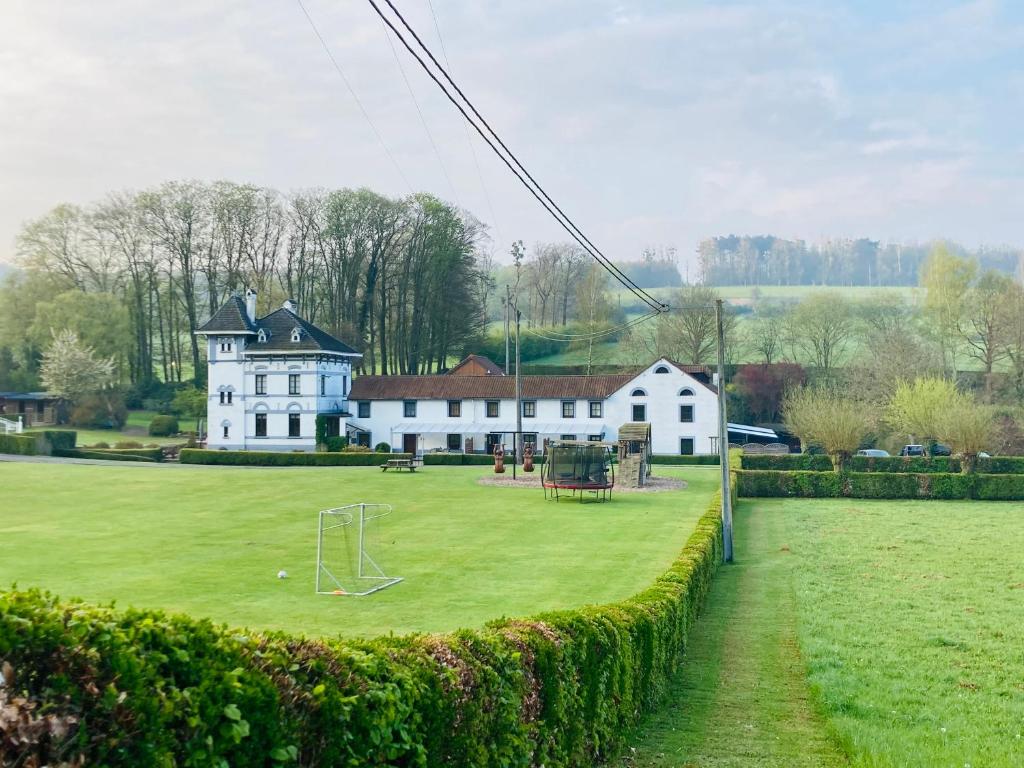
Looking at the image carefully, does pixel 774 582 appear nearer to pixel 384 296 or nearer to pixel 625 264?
pixel 384 296

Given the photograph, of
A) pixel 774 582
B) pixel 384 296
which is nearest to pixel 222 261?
pixel 384 296

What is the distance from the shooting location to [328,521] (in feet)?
90.9

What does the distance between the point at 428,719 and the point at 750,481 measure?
3918 centimetres

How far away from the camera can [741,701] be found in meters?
12.4

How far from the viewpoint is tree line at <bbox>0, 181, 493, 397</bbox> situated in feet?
244

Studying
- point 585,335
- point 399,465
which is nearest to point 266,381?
point 399,465

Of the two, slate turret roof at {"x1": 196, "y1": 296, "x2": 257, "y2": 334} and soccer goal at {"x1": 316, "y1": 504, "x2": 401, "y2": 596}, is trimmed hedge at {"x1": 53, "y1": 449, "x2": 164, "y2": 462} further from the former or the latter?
soccer goal at {"x1": 316, "y1": 504, "x2": 401, "y2": 596}

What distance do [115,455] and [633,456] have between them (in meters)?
30.5

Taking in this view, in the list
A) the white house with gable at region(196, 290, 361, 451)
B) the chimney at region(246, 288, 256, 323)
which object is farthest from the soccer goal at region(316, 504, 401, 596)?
the chimney at region(246, 288, 256, 323)

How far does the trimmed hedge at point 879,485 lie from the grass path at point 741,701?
23.5 m

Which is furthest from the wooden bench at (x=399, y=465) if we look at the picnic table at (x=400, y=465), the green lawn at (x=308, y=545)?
the green lawn at (x=308, y=545)

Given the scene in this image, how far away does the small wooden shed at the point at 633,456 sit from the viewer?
133 feet

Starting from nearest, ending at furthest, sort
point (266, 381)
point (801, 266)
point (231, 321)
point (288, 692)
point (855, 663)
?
1. point (288, 692)
2. point (855, 663)
3. point (266, 381)
4. point (231, 321)
5. point (801, 266)

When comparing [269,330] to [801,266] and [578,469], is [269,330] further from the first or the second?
[801,266]
